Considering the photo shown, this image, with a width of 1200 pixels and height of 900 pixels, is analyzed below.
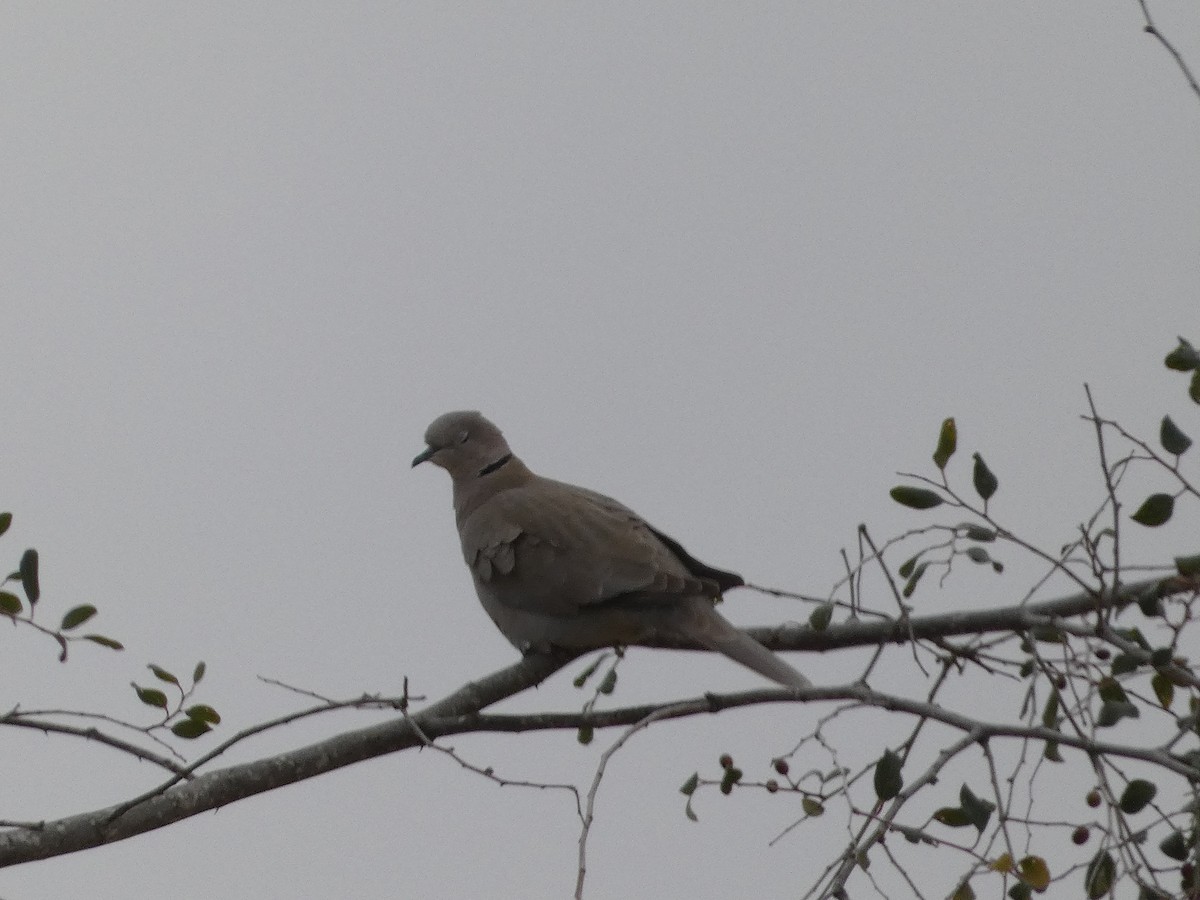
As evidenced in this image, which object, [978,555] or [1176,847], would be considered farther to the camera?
[978,555]

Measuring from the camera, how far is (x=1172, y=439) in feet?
9.09

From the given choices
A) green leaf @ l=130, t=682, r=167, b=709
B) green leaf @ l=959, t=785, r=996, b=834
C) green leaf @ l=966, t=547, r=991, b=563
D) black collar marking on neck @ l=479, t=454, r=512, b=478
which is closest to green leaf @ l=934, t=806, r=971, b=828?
green leaf @ l=959, t=785, r=996, b=834

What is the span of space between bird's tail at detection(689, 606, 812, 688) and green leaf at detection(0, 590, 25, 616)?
1877 millimetres

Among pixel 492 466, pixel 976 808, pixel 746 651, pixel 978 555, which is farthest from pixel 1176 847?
pixel 492 466

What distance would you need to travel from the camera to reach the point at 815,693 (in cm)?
297

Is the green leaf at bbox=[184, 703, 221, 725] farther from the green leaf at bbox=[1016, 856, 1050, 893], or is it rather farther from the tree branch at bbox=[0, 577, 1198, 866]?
the green leaf at bbox=[1016, 856, 1050, 893]

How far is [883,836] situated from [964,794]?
24 cm

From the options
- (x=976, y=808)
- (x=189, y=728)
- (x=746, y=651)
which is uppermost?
(x=746, y=651)

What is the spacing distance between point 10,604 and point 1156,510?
7.14ft

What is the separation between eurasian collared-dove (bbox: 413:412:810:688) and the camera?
455 cm

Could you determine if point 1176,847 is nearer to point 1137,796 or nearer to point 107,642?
point 1137,796

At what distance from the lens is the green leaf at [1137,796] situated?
274 centimetres

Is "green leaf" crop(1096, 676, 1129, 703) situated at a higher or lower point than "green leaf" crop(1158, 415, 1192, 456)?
lower

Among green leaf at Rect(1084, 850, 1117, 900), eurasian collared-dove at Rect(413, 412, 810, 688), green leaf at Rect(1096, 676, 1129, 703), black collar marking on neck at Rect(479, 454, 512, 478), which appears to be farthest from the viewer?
black collar marking on neck at Rect(479, 454, 512, 478)
